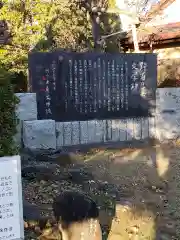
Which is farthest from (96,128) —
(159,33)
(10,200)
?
(159,33)

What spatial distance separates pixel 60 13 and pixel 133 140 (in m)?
5.29

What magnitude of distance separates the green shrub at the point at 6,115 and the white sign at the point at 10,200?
0.30m

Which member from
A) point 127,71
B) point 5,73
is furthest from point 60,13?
point 5,73

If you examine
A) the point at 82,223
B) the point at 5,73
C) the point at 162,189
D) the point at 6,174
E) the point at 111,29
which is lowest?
the point at 162,189

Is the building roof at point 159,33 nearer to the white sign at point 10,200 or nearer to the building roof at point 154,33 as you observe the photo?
the building roof at point 154,33

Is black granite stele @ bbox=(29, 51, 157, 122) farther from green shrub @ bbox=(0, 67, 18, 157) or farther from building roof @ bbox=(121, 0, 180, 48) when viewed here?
green shrub @ bbox=(0, 67, 18, 157)

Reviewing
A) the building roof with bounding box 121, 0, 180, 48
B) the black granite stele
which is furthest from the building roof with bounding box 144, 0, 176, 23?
the black granite stele

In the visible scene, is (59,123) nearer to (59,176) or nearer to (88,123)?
(88,123)

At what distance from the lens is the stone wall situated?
293 inches

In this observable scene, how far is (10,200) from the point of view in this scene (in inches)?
115

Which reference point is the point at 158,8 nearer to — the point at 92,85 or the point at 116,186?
the point at 92,85

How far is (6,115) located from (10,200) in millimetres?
725

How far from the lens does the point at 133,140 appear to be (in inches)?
331

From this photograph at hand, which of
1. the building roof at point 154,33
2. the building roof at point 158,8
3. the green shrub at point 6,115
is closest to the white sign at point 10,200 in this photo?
the green shrub at point 6,115
